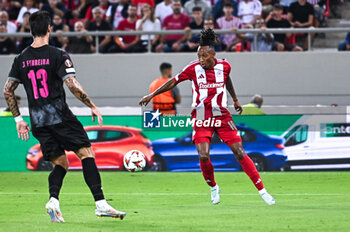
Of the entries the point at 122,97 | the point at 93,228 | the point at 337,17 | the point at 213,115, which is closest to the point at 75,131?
the point at 93,228

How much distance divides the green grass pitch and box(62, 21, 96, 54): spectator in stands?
5.78 metres

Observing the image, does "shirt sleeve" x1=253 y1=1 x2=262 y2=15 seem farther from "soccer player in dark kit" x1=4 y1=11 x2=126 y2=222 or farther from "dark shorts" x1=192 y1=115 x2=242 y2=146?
"soccer player in dark kit" x1=4 y1=11 x2=126 y2=222

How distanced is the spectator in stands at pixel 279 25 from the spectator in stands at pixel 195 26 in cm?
184

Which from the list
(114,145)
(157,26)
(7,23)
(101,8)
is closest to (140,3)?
(157,26)

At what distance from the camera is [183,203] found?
1118 cm

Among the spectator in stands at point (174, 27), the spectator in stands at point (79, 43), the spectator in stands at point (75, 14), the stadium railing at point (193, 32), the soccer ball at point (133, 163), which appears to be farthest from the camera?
the spectator in stands at point (75, 14)

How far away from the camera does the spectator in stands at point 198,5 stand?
21.5m

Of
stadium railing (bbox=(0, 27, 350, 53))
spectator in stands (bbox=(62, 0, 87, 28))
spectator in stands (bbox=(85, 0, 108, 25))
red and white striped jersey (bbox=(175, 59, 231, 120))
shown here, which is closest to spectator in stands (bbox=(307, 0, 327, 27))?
stadium railing (bbox=(0, 27, 350, 53))

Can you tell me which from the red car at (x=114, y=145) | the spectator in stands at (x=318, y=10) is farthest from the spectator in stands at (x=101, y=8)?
the red car at (x=114, y=145)

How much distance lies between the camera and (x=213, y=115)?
1069 cm

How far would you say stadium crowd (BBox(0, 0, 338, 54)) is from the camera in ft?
68.4

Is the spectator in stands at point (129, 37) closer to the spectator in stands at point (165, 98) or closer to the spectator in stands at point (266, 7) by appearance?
the spectator in stands at point (266, 7)

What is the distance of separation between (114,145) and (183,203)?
565 cm

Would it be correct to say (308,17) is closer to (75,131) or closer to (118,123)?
(118,123)
